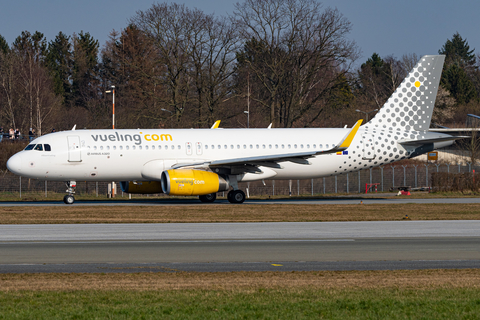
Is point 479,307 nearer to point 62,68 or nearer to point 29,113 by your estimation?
point 29,113

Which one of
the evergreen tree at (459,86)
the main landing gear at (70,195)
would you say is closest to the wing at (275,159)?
the main landing gear at (70,195)

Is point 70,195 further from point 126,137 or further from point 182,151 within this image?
point 182,151

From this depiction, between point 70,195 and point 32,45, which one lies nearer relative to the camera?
point 70,195

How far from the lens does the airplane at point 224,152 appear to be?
29.6m

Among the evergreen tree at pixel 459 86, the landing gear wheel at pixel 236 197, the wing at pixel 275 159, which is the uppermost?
the evergreen tree at pixel 459 86

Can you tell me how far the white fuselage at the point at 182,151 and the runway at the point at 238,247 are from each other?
10278 millimetres

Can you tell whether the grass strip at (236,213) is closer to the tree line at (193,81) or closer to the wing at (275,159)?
the wing at (275,159)

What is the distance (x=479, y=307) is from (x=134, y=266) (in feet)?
21.6

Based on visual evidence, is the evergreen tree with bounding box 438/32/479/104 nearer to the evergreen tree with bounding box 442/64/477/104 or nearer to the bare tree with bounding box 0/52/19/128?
the evergreen tree with bounding box 442/64/477/104

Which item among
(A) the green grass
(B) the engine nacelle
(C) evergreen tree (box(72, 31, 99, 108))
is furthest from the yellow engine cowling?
(C) evergreen tree (box(72, 31, 99, 108))

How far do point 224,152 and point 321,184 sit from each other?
1713 cm

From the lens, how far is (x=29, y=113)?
7256 centimetres

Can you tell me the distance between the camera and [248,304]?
8602mm

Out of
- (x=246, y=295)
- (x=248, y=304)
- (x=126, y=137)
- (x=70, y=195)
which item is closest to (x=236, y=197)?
(x=126, y=137)
